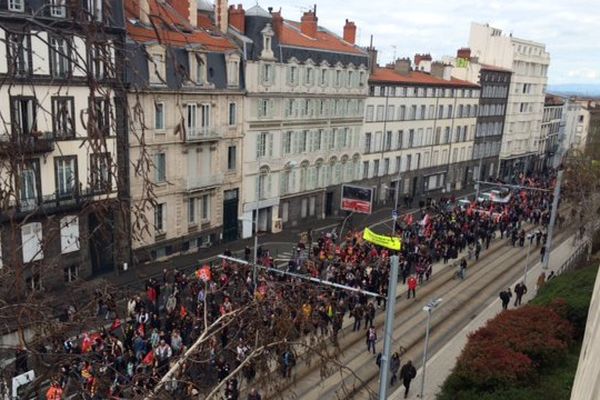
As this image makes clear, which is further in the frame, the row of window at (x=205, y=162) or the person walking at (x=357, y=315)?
the row of window at (x=205, y=162)

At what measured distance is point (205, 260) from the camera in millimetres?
36000

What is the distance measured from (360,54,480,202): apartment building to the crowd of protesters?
23.0 feet

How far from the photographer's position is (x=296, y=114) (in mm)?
43969

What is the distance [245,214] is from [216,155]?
5.63 m

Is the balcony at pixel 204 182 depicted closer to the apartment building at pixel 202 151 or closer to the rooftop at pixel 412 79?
the apartment building at pixel 202 151

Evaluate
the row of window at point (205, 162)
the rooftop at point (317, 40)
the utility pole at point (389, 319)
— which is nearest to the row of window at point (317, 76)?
the rooftop at point (317, 40)

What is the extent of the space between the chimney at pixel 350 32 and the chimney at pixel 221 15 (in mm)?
16094

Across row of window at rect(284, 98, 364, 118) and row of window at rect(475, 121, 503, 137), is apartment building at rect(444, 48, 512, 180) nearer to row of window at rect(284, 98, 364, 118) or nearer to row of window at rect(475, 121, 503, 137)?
row of window at rect(475, 121, 503, 137)

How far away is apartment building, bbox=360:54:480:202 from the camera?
54562mm

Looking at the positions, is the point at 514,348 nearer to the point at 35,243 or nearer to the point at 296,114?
the point at 35,243

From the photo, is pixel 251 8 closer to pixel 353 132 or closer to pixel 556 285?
pixel 353 132

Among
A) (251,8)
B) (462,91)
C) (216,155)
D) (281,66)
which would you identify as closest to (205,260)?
(216,155)

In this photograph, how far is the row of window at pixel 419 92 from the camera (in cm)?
5375

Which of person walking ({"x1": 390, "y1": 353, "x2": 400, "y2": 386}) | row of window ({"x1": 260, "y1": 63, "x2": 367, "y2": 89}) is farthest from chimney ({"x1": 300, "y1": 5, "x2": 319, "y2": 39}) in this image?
person walking ({"x1": 390, "y1": 353, "x2": 400, "y2": 386})
